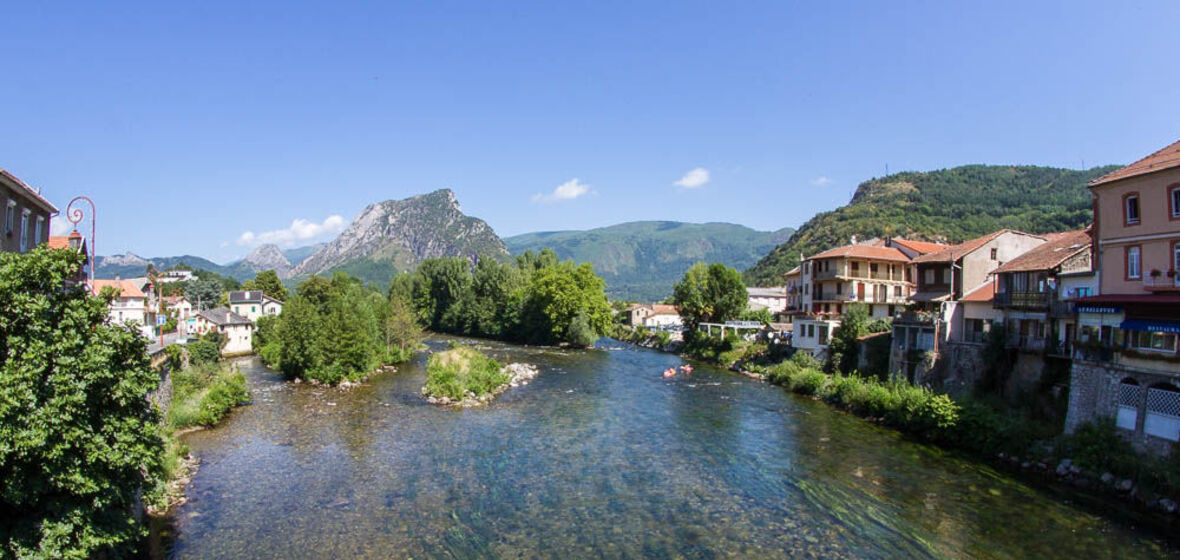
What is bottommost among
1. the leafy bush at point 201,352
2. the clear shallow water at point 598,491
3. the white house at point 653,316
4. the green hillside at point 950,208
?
the clear shallow water at point 598,491

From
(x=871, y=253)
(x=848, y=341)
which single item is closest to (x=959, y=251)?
(x=848, y=341)

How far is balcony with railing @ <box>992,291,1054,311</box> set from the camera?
3012cm

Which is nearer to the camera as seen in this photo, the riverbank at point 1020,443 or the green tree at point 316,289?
the riverbank at point 1020,443

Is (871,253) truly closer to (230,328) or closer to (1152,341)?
(1152,341)

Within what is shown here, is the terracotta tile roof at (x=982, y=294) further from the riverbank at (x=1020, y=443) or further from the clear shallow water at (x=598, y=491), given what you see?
the clear shallow water at (x=598, y=491)

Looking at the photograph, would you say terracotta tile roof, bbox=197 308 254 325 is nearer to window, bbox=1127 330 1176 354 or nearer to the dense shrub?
the dense shrub

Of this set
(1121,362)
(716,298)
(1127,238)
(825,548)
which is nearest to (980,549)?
(825,548)

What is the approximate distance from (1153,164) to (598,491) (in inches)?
954

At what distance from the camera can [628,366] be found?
5969 cm

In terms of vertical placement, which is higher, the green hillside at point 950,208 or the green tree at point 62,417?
the green hillside at point 950,208

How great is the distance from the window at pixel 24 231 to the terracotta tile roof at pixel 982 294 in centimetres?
4351

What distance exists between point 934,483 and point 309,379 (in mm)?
41731

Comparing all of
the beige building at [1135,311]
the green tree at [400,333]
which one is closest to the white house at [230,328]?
the green tree at [400,333]

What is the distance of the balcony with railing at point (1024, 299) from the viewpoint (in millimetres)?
30125
